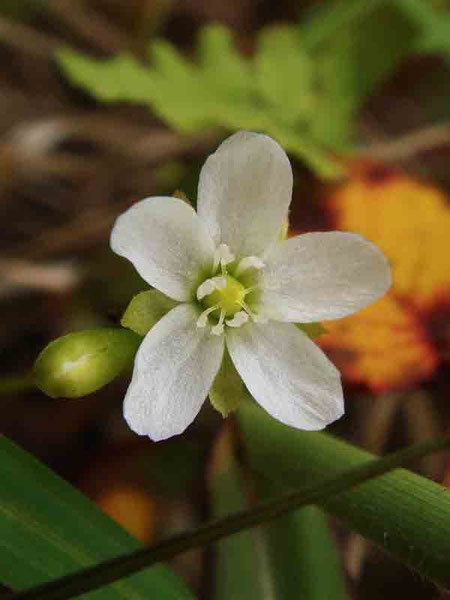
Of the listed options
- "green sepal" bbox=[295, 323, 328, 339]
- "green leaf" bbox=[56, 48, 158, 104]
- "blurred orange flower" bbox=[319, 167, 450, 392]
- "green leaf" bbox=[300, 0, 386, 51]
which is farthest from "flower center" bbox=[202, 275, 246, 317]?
"green leaf" bbox=[300, 0, 386, 51]

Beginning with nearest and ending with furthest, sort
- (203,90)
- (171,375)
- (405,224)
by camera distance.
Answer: (171,375) < (405,224) < (203,90)

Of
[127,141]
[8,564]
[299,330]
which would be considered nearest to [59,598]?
[8,564]

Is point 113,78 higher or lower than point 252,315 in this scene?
higher

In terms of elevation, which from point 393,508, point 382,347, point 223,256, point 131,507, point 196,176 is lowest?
point 131,507

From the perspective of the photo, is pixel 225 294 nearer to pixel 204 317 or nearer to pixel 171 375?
pixel 204 317

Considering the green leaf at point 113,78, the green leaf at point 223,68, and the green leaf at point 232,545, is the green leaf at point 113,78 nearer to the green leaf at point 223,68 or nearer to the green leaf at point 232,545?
the green leaf at point 223,68

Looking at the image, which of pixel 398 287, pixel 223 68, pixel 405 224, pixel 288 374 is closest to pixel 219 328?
pixel 288 374

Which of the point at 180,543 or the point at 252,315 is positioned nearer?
the point at 180,543

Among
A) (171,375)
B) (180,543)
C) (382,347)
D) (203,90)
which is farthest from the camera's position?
(203,90)
